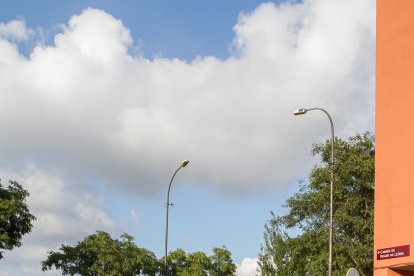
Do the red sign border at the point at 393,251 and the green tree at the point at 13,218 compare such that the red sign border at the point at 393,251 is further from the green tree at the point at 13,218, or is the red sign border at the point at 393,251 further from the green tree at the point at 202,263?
the green tree at the point at 202,263

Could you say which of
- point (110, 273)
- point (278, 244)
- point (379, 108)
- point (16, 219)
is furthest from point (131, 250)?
point (379, 108)

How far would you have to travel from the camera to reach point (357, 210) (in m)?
39.3

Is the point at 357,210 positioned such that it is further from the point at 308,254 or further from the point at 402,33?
the point at 402,33

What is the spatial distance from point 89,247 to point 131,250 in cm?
543

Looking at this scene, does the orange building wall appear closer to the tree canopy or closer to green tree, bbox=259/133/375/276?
green tree, bbox=259/133/375/276

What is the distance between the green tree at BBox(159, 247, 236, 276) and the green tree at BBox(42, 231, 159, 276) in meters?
7.99

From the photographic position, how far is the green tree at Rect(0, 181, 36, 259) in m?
52.6

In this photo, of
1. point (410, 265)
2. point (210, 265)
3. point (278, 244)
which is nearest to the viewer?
point (410, 265)

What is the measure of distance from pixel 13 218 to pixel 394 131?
3763 centimetres

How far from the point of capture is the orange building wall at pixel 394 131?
2341cm

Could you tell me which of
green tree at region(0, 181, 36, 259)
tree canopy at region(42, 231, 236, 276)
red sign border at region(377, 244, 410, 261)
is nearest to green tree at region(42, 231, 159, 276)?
tree canopy at region(42, 231, 236, 276)

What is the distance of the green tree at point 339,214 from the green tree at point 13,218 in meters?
24.4

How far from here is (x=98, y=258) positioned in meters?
76.4

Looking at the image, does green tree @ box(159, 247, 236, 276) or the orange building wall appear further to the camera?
green tree @ box(159, 247, 236, 276)
